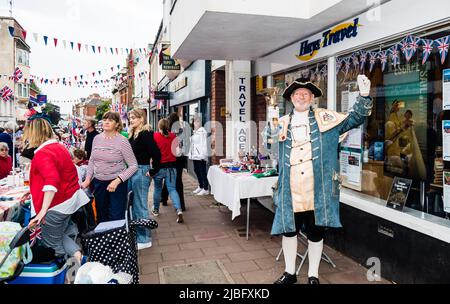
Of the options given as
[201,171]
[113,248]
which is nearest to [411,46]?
[113,248]

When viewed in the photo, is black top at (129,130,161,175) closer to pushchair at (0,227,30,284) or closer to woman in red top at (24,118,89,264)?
woman in red top at (24,118,89,264)

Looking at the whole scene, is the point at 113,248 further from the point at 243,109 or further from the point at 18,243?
the point at 243,109

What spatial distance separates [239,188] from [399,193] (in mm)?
1940

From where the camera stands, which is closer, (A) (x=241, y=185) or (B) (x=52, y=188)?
(B) (x=52, y=188)

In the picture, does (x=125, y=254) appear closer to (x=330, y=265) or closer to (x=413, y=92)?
(x=330, y=265)

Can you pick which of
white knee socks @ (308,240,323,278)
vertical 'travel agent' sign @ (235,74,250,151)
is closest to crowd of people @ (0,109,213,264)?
vertical 'travel agent' sign @ (235,74,250,151)

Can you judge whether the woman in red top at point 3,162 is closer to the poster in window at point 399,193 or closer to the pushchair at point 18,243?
the pushchair at point 18,243

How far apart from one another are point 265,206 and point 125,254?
410cm

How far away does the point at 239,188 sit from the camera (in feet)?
15.6

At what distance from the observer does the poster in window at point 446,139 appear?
10.3 ft

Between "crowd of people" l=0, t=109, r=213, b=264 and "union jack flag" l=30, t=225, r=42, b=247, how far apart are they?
44mm

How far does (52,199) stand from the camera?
10.3 ft

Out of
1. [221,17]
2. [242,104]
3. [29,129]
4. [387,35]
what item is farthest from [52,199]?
[242,104]

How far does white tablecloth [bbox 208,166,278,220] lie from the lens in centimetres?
471
